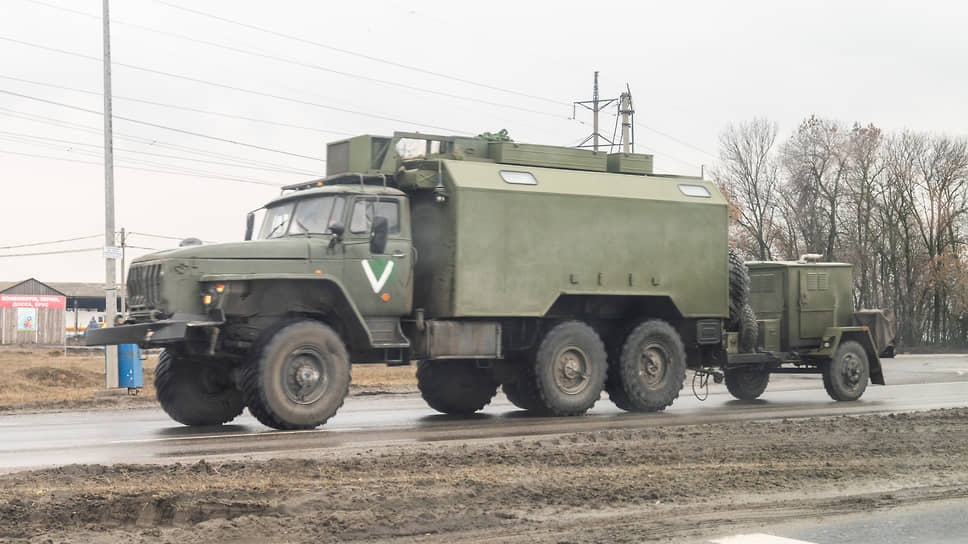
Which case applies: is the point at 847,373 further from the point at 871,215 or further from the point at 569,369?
the point at 871,215

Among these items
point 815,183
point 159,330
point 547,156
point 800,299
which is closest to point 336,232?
point 159,330

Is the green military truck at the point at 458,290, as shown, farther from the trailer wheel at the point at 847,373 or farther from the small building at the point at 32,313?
the small building at the point at 32,313

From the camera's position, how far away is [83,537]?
595 cm

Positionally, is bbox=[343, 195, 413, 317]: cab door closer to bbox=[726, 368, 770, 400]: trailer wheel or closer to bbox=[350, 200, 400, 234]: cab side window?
bbox=[350, 200, 400, 234]: cab side window

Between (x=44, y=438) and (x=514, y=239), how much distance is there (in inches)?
258

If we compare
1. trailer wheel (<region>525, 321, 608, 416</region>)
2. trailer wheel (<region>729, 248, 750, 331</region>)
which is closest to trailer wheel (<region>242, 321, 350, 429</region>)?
trailer wheel (<region>525, 321, 608, 416</region>)

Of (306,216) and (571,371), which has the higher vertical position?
(306,216)

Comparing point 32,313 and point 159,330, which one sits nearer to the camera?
point 159,330

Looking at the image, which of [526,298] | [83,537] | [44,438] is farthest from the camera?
[526,298]

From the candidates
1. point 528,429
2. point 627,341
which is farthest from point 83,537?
point 627,341

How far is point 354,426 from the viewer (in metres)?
13.4

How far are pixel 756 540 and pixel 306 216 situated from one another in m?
9.18

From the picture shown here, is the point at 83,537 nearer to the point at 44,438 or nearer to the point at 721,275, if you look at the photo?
the point at 44,438

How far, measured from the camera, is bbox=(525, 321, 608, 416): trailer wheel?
14953 mm
